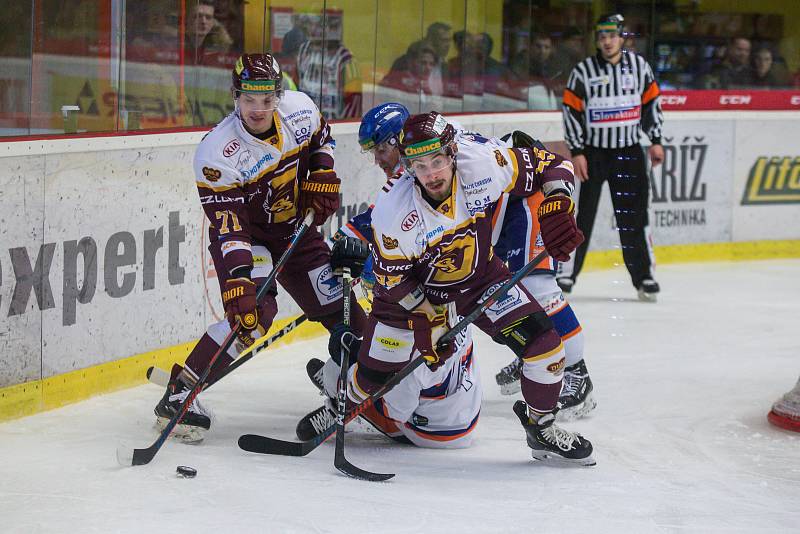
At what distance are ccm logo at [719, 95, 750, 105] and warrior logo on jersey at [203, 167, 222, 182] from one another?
450 cm

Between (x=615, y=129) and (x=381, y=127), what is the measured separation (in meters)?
2.65

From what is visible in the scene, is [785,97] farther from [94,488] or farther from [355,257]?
[94,488]

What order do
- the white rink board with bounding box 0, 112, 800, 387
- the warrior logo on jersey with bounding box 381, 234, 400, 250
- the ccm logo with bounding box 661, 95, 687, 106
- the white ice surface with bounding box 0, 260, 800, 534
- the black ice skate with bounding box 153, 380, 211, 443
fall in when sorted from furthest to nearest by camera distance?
the ccm logo with bounding box 661, 95, 687, 106 → the white rink board with bounding box 0, 112, 800, 387 → the black ice skate with bounding box 153, 380, 211, 443 → the warrior logo on jersey with bounding box 381, 234, 400, 250 → the white ice surface with bounding box 0, 260, 800, 534

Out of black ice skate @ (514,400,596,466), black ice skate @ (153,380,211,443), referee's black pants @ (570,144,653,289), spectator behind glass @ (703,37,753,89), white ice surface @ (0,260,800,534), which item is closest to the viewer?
white ice surface @ (0,260,800,534)

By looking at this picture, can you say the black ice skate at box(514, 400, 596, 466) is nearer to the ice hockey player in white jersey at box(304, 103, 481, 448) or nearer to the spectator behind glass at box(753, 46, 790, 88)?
the ice hockey player in white jersey at box(304, 103, 481, 448)

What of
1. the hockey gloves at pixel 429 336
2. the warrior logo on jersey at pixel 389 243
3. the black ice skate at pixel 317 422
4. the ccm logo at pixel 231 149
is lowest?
the black ice skate at pixel 317 422

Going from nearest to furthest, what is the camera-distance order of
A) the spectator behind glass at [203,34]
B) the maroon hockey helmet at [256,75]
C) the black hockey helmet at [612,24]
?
the maroon hockey helmet at [256,75] → the spectator behind glass at [203,34] → the black hockey helmet at [612,24]

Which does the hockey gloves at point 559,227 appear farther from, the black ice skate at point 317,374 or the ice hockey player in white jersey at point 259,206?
the black ice skate at point 317,374

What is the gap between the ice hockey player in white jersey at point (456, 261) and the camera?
325cm

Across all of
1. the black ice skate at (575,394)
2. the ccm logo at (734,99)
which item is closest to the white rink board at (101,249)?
the black ice skate at (575,394)

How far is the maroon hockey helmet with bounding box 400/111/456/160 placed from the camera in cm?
316

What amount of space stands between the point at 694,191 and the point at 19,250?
4.43m

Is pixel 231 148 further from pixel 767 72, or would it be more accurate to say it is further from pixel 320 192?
pixel 767 72

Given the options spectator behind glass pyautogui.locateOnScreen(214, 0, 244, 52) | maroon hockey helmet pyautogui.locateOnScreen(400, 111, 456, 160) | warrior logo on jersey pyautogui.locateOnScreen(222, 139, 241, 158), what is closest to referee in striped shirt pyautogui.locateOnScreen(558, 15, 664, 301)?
spectator behind glass pyautogui.locateOnScreen(214, 0, 244, 52)
